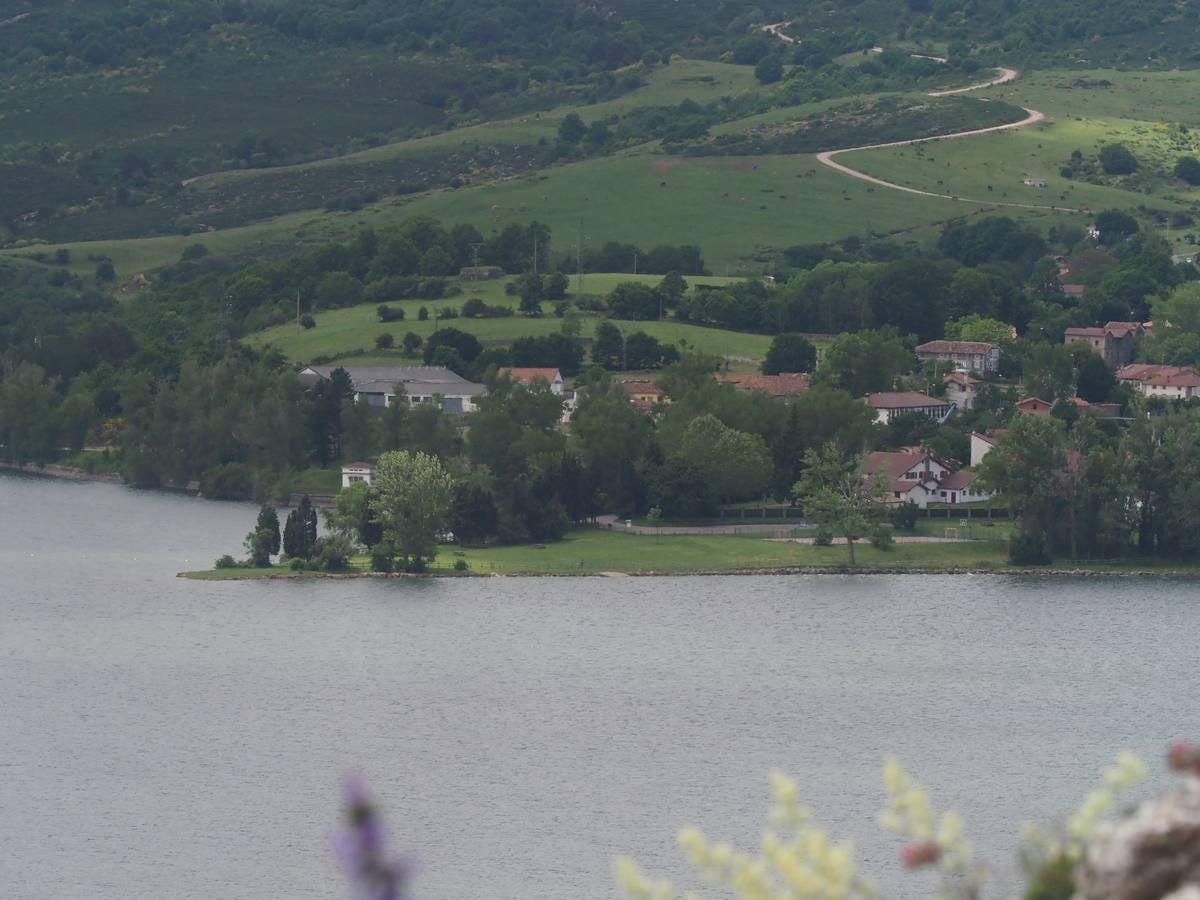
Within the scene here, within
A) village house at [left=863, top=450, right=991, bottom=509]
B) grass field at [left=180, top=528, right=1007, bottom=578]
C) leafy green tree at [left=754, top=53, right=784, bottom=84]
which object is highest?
leafy green tree at [left=754, top=53, right=784, bottom=84]

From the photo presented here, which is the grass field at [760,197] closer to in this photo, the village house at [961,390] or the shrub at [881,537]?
the village house at [961,390]

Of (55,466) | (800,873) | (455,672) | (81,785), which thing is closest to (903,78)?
(55,466)

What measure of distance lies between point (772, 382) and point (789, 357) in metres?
5.31

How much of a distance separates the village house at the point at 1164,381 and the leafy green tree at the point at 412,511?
30.6m

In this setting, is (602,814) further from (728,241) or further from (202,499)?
(728,241)

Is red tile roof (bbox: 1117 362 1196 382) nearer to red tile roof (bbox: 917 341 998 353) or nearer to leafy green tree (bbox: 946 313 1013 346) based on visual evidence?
red tile roof (bbox: 917 341 998 353)

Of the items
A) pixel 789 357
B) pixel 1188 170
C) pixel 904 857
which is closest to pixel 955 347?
pixel 789 357

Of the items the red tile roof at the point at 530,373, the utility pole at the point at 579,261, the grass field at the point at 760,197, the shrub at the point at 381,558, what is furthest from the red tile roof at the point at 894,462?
the grass field at the point at 760,197

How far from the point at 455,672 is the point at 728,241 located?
67.8 m

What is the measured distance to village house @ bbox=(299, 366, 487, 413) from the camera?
74.7 metres

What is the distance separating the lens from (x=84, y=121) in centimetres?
15438

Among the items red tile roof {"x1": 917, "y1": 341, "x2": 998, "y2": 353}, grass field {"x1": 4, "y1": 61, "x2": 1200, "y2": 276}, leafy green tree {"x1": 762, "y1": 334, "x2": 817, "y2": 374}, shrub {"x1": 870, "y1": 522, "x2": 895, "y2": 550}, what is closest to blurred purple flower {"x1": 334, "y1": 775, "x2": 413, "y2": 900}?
shrub {"x1": 870, "y1": 522, "x2": 895, "y2": 550}

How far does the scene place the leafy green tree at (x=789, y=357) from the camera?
80250mm

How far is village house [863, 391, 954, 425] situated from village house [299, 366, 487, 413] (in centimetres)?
1223
